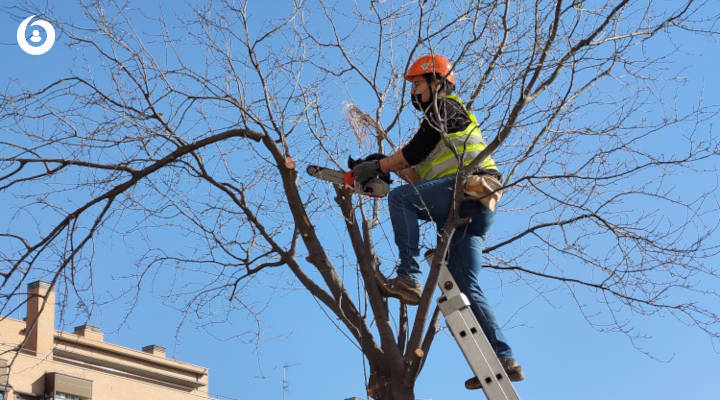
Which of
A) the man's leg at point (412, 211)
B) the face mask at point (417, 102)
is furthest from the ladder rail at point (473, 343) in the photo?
the face mask at point (417, 102)

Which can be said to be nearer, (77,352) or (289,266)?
(289,266)

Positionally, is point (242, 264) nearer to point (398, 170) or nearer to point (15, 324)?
point (398, 170)

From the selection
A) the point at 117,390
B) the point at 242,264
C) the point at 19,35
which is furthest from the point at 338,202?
the point at 117,390

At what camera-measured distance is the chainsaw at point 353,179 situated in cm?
638

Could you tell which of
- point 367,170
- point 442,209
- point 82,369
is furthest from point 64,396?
point 442,209

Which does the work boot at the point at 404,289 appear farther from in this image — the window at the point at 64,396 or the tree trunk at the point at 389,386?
the window at the point at 64,396

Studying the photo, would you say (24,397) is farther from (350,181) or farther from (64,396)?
(350,181)

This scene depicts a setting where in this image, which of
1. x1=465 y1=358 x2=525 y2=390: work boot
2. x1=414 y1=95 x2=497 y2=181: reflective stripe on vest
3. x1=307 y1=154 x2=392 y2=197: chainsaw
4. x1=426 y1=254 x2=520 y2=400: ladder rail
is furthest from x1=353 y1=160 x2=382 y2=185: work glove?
x1=465 y1=358 x2=525 y2=390: work boot

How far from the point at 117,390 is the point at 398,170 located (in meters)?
34.2

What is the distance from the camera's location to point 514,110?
5086mm

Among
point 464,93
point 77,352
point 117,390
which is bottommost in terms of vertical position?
point 464,93

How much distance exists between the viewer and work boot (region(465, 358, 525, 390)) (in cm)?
536

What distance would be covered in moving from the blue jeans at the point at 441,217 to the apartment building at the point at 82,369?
73.9ft

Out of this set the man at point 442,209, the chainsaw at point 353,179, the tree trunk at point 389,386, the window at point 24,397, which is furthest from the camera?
the window at point 24,397
